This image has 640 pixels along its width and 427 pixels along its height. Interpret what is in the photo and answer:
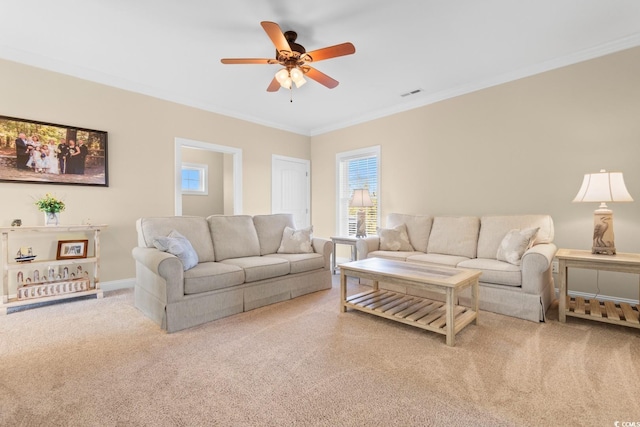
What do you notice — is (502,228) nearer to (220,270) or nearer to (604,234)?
(604,234)

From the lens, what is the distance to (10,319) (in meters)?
2.75

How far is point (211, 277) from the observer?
2711 millimetres

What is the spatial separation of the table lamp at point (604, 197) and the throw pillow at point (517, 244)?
454 mm

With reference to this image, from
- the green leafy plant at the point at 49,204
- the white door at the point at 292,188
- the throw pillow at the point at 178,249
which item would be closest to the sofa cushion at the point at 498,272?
the throw pillow at the point at 178,249

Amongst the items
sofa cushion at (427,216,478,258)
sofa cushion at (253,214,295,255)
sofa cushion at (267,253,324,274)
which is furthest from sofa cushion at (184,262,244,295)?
sofa cushion at (427,216,478,258)

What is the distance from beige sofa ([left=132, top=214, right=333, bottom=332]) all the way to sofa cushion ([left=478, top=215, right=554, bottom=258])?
5.95ft

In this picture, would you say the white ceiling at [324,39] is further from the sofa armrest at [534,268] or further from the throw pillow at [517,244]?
the sofa armrest at [534,268]

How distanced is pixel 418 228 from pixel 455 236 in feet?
1.67

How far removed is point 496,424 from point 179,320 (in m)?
2.30

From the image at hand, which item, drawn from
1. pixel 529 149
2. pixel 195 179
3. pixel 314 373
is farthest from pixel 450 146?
pixel 195 179

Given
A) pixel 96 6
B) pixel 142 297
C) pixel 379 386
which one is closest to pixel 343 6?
pixel 96 6

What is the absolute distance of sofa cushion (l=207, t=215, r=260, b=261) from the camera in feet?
11.2

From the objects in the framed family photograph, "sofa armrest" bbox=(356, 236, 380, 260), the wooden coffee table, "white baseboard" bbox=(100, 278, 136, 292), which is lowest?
"white baseboard" bbox=(100, 278, 136, 292)

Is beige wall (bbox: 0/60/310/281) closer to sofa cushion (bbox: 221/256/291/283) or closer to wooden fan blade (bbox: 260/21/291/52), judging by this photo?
sofa cushion (bbox: 221/256/291/283)
